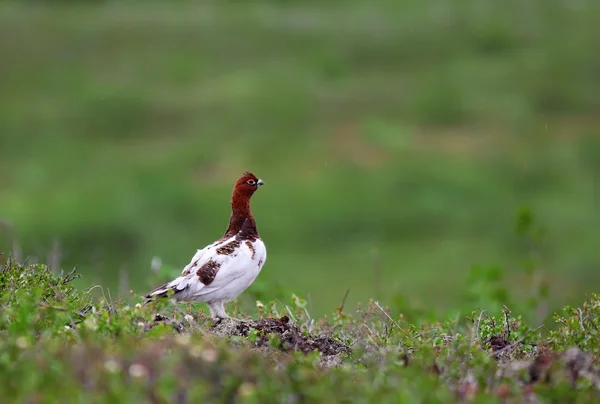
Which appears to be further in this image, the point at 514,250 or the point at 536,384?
the point at 514,250

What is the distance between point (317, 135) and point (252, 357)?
19.3 metres

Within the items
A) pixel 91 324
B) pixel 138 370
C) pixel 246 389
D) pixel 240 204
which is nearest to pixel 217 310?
pixel 240 204

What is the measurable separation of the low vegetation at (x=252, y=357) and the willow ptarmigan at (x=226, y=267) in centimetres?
18

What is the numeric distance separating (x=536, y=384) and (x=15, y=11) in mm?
24581

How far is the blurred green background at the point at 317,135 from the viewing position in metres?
20.9

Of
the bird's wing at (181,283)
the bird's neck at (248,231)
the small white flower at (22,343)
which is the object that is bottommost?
the bird's wing at (181,283)

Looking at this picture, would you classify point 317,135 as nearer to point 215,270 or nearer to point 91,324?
point 215,270

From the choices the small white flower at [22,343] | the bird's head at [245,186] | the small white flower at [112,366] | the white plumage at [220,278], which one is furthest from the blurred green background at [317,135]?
the small white flower at [112,366]

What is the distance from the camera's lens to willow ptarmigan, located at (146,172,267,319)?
7703mm

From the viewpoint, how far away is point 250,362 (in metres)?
5.62

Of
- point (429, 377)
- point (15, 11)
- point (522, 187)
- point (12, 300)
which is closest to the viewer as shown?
point (429, 377)

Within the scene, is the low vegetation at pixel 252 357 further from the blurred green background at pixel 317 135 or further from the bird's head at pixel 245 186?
the blurred green background at pixel 317 135

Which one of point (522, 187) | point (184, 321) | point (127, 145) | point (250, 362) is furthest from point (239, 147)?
point (250, 362)

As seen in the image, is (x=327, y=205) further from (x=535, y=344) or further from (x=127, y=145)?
(x=535, y=344)
